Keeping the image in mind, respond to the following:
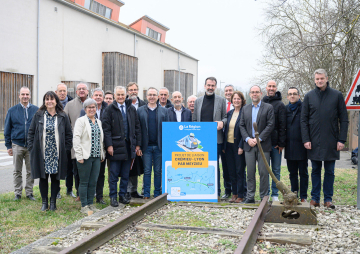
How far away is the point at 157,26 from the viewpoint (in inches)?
1816

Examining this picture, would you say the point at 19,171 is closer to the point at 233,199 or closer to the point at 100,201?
the point at 100,201

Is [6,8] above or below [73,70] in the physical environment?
above

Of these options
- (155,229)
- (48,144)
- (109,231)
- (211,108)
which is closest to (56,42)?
(48,144)

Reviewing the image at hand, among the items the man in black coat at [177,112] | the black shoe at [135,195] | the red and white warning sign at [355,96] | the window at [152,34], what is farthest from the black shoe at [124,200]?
the window at [152,34]

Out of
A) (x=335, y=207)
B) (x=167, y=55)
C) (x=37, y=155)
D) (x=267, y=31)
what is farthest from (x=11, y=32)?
(x=167, y=55)

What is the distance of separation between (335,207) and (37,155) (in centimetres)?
565

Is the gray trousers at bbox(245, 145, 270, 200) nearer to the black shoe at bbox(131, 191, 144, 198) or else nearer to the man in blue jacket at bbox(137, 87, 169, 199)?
the man in blue jacket at bbox(137, 87, 169, 199)

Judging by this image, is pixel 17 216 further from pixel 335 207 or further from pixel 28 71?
pixel 28 71

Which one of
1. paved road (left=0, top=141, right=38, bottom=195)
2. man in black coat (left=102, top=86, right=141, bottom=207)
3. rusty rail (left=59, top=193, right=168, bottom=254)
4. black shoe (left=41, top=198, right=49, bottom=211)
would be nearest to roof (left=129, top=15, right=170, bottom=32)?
paved road (left=0, top=141, right=38, bottom=195)

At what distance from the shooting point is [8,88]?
22.5 m

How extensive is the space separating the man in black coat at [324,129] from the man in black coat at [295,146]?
0.25 metres

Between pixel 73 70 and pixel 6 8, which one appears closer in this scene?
pixel 6 8

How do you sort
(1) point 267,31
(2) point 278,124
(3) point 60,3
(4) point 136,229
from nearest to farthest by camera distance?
(4) point 136,229, (2) point 278,124, (1) point 267,31, (3) point 60,3

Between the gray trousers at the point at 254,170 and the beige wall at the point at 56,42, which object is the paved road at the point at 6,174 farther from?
the beige wall at the point at 56,42
